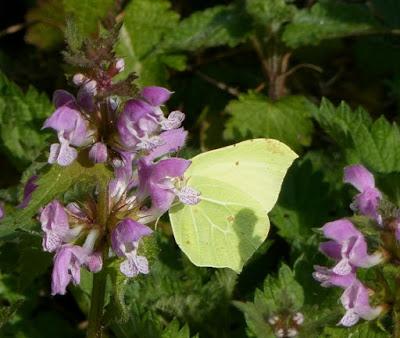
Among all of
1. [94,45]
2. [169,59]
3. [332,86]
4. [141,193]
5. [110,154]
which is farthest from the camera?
[332,86]

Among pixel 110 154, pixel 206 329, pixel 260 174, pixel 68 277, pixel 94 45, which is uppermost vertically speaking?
pixel 94 45

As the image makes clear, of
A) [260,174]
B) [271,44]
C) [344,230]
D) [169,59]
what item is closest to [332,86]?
[271,44]

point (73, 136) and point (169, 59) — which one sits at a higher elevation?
point (73, 136)

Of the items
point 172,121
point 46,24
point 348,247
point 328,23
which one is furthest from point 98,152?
point 46,24

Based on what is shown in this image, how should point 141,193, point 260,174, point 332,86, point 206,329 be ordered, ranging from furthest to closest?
point 332,86
point 206,329
point 260,174
point 141,193

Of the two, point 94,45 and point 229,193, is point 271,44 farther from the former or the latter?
point 94,45

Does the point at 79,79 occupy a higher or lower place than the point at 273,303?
higher

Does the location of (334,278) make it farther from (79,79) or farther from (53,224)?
(79,79)
